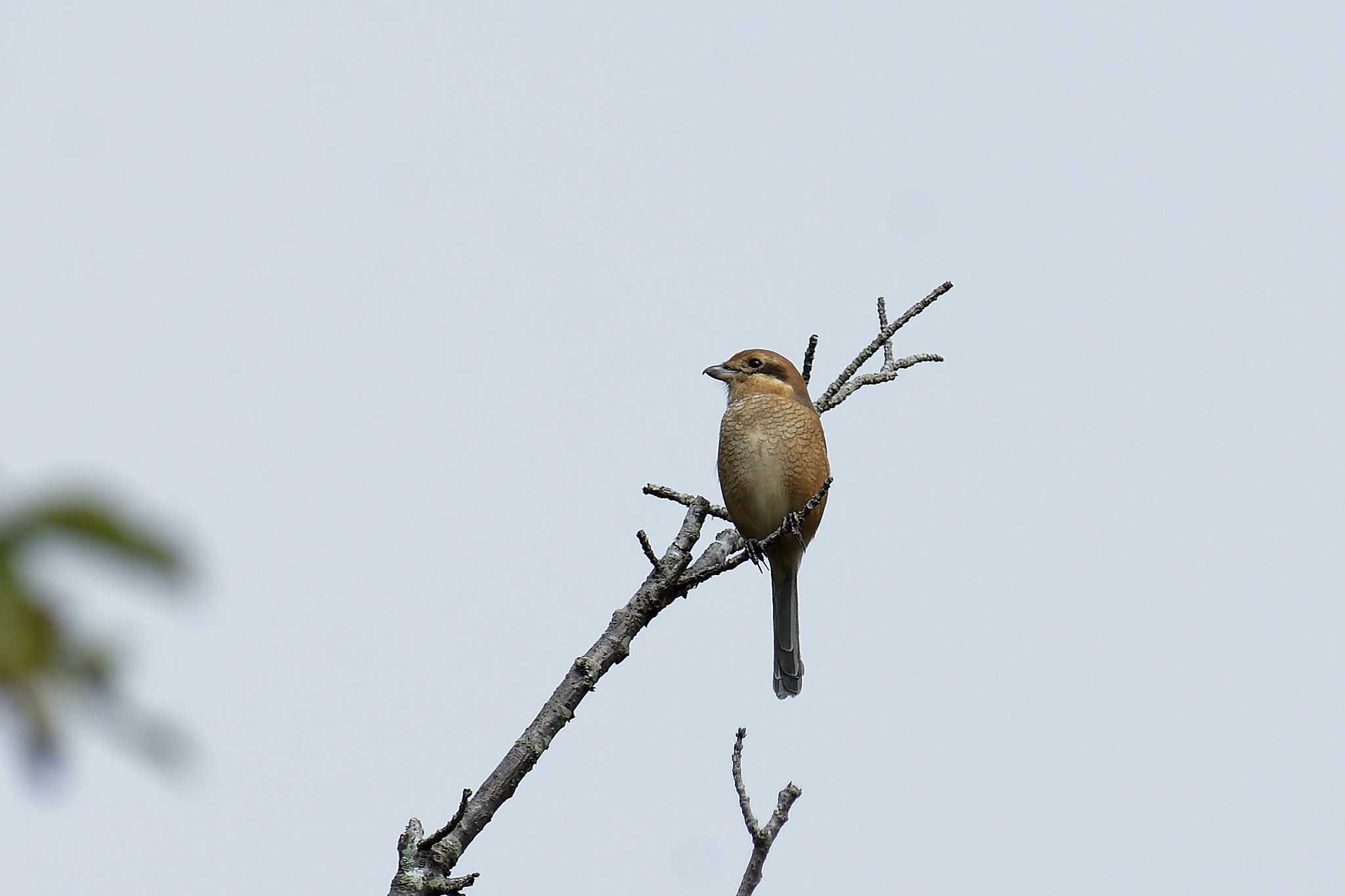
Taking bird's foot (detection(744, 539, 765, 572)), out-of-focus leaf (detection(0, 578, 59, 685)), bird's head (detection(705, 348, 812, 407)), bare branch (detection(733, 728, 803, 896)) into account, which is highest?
bird's head (detection(705, 348, 812, 407))

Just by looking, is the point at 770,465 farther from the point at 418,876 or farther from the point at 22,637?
the point at 22,637

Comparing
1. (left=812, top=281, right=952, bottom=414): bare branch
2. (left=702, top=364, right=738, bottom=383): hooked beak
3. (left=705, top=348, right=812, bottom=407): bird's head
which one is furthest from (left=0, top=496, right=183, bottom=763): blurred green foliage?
(left=702, top=364, right=738, bottom=383): hooked beak

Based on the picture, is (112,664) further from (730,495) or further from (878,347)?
(730,495)

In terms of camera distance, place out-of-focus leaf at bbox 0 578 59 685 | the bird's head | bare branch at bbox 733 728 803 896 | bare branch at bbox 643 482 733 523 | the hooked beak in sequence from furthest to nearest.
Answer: the hooked beak < the bird's head < bare branch at bbox 643 482 733 523 < bare branch at bbox 733 728 803 896 < out-of-focus leaf at bbox 0 578 59 685

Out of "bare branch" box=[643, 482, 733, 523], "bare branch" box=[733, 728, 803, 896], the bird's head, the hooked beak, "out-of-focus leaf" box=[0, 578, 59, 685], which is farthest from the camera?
the hooked beak

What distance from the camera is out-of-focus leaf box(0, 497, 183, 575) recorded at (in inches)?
41.7

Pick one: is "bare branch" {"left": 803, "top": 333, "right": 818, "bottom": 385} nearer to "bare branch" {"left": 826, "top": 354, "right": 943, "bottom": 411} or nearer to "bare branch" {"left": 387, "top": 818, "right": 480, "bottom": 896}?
"bare branch" {"left": 826, "top": 354, "right": 943, "bottom": 411}

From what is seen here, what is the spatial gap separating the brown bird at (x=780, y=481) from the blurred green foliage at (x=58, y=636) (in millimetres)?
5724

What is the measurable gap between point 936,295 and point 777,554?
160 cm

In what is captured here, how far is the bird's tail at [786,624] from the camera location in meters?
6.98

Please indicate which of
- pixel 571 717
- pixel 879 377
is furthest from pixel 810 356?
pixel 571 717

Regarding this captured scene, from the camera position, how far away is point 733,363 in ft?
25.6

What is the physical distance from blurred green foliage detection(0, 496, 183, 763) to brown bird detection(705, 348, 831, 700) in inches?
225

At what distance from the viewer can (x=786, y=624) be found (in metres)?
7.09
